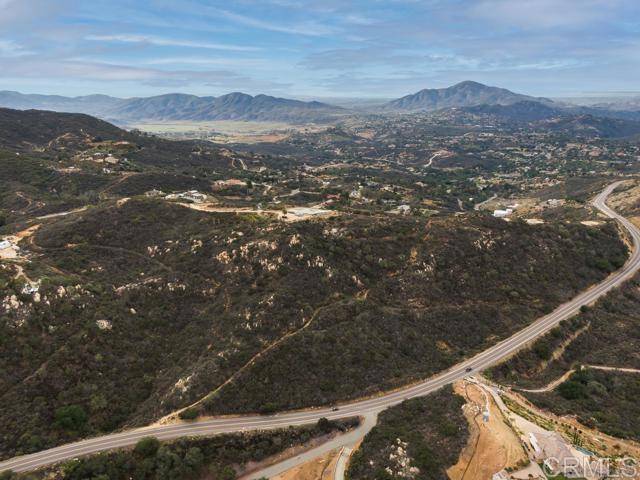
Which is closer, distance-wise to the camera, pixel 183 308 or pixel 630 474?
pixel 630 474

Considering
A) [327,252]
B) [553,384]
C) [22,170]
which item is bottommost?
[553,384]

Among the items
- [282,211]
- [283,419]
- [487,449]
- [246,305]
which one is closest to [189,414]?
[283,419]

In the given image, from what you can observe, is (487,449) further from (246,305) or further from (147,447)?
(246,305)

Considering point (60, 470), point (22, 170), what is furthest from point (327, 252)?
point (22, 170)

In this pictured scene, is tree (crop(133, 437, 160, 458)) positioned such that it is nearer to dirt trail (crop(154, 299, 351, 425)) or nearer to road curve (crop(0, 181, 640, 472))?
road curve (crop(0, 181, 640, 472))

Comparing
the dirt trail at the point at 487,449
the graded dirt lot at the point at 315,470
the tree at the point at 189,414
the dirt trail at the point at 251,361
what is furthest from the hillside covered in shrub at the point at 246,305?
the dirt trail at the point at 487,449

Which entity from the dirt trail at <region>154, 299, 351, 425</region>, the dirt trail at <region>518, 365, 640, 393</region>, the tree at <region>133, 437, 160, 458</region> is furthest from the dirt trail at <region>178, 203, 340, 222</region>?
the dirt trail at <region>518, 365, 640, 393</region>

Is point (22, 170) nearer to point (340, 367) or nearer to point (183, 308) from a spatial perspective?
point (183, 308)
